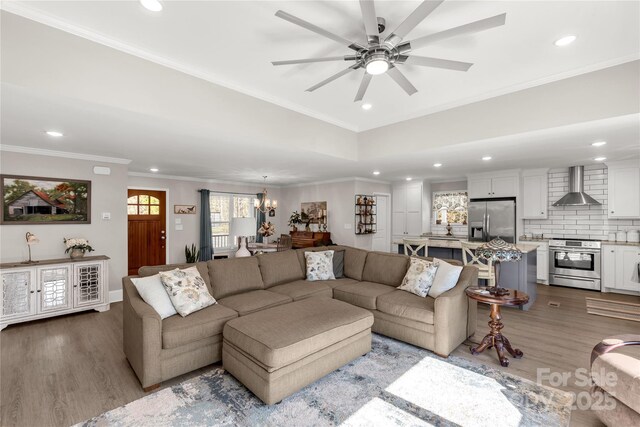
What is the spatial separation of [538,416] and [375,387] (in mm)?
1123

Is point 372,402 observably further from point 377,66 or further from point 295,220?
point 295,220

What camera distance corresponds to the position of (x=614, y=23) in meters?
2.13

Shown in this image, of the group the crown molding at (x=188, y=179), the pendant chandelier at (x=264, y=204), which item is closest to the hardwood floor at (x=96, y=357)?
the crown molding at (x=188, y=179)

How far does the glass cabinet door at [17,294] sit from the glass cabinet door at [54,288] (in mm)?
95

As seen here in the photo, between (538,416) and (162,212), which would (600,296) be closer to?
(538,416)

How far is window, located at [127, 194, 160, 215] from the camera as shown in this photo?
642 centimetres

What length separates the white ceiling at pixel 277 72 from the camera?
2.03 m

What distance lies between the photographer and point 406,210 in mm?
7895

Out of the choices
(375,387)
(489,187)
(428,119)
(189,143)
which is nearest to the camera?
(375,387)

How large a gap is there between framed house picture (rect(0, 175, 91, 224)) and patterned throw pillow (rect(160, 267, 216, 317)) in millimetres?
2733

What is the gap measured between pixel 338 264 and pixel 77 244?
385 centimetres

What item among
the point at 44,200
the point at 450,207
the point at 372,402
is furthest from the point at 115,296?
the point at 450,207

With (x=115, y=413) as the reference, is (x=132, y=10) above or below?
above

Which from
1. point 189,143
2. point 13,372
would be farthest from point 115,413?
point 189,143
